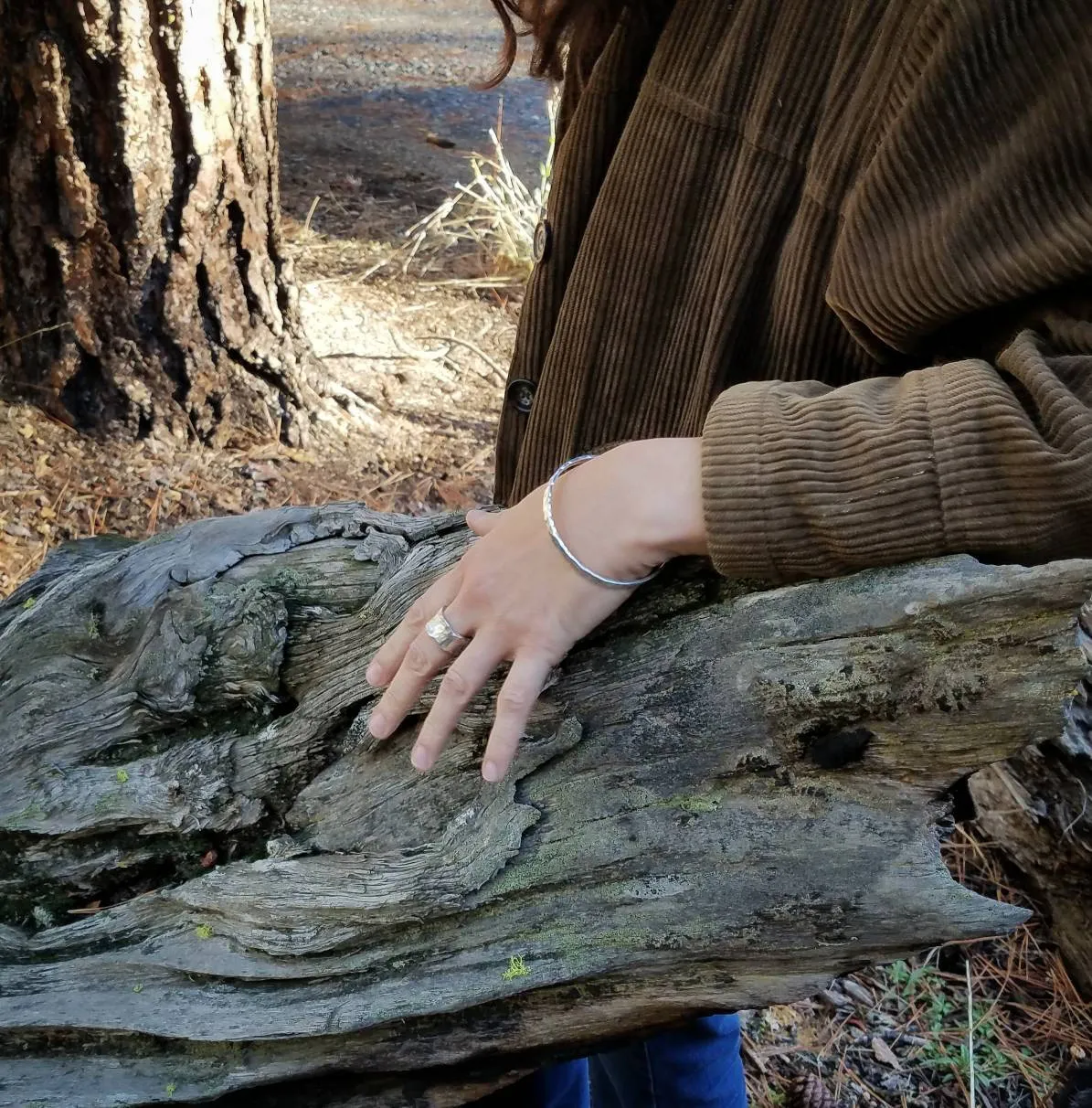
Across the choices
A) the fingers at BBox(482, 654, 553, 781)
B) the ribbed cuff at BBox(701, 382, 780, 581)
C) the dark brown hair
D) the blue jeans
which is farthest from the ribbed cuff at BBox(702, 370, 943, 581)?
the blue jeans

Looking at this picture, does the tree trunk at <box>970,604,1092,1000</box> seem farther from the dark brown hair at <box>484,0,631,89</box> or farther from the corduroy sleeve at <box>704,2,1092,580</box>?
the dark brown hair at <box>484,0,631,89</box>

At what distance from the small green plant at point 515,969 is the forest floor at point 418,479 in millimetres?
1778

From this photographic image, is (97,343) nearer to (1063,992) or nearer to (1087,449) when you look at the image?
(1087,449)

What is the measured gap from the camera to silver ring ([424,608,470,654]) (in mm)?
1324

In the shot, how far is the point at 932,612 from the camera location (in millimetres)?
1134

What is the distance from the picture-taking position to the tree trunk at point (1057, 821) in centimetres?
257

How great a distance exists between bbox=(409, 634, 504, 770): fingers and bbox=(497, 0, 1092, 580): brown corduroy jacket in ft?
1.08

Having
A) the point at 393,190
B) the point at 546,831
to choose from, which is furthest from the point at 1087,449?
the point at 393,190

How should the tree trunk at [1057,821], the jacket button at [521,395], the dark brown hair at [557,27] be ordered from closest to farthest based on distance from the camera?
the dark brown hair at [557,27] → the jacket button at [521,395] → the tree trunk at [1057,821]

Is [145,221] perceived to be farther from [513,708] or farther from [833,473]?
[833,473]

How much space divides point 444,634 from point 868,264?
707 millimetres

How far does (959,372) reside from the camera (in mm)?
1123

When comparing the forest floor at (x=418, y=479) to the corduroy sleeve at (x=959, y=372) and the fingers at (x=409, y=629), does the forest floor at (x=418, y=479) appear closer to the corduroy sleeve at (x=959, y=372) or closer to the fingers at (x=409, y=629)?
the fingers at (x=409, y=629)

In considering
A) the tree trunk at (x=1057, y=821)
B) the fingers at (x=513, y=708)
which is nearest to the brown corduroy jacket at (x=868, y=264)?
the fingers at (x=513, y=708)
